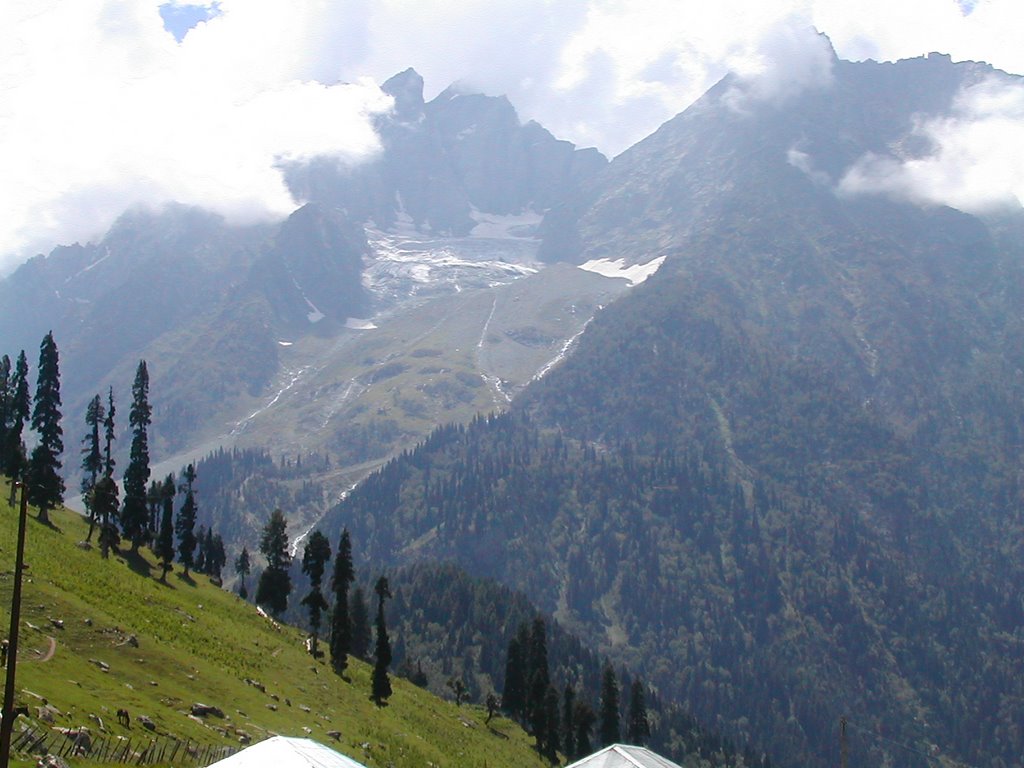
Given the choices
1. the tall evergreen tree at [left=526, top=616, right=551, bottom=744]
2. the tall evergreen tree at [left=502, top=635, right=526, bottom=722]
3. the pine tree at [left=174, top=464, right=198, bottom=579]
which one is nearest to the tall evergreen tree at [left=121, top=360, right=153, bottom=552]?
the pine tree at [left=174, top=464, right=198, bottom=579]

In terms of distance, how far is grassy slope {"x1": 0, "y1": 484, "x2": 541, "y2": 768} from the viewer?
204 feet

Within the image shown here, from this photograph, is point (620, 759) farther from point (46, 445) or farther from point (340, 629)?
point (46, 445)

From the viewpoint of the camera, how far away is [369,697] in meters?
109

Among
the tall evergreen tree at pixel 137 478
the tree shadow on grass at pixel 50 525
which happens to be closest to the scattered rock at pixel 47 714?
the tree shadow on grass at pixel 50 525

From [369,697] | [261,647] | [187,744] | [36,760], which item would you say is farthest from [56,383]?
[36,760]

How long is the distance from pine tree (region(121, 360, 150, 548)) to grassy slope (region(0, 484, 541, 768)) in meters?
4.66

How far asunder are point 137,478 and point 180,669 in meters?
62.8

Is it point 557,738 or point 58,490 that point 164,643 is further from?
point 557,738

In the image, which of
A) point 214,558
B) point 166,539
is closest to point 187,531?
point 166,539

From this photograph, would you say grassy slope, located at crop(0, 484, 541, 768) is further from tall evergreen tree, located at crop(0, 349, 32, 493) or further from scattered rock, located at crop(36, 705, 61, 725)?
tall evergreen tree, located at crop(0, 349, 32, 493)

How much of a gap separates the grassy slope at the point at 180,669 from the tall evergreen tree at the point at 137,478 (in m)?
4.60

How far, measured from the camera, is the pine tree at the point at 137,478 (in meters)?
128

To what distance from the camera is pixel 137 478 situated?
134 metres

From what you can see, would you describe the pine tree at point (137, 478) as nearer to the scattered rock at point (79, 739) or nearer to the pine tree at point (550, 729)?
the pine tree at point (550, 729)
